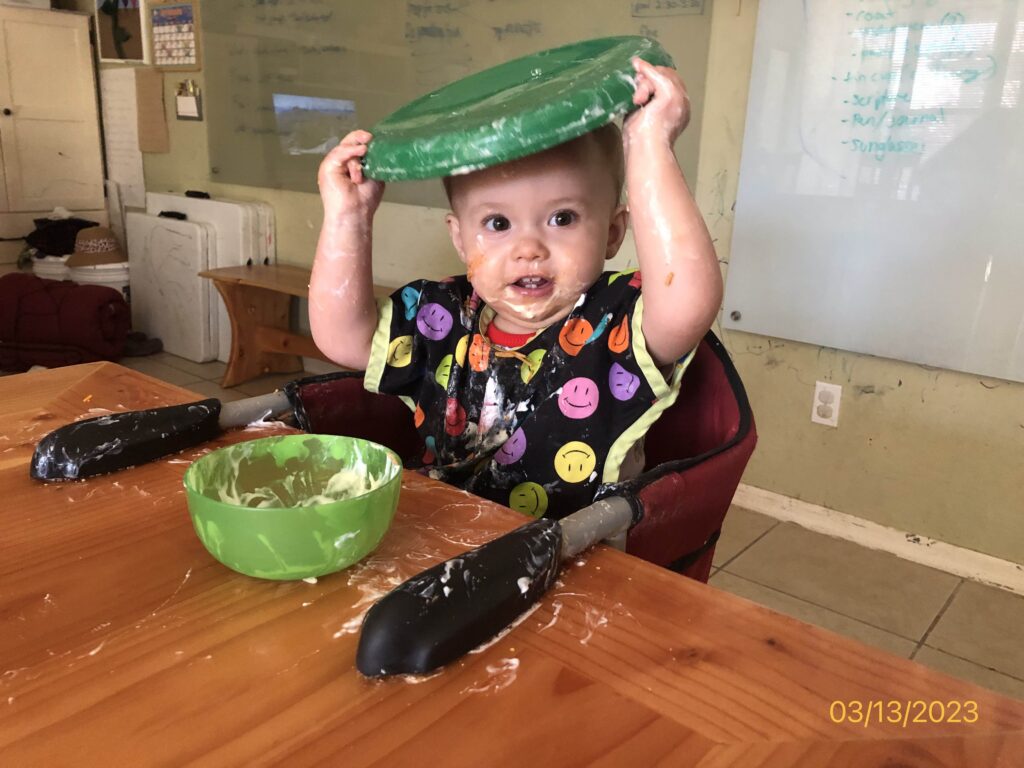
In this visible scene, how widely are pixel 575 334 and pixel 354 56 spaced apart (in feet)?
7.17

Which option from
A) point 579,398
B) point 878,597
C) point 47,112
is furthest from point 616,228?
point 47,112

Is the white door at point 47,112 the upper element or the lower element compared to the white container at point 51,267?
upper

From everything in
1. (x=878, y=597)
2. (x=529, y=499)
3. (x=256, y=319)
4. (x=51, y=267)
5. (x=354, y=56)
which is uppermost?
(x=354, y=56)

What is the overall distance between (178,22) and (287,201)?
0.99 m

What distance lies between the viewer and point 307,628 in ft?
1.64

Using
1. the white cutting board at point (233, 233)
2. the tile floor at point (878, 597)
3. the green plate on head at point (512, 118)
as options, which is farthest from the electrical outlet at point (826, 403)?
the white cutting board at point (233, 233)

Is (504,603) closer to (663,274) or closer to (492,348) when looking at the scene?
(663,274)

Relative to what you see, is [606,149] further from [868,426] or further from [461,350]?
[868,426]

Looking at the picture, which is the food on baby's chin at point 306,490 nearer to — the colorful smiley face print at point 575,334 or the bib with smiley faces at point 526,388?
the bib with smiley faces at point 526,388

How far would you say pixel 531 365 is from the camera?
0.98 metres

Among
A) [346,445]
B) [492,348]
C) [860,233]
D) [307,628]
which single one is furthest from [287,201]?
[307,628]

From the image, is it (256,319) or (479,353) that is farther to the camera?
(256,319)

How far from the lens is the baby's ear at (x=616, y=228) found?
94 cm
